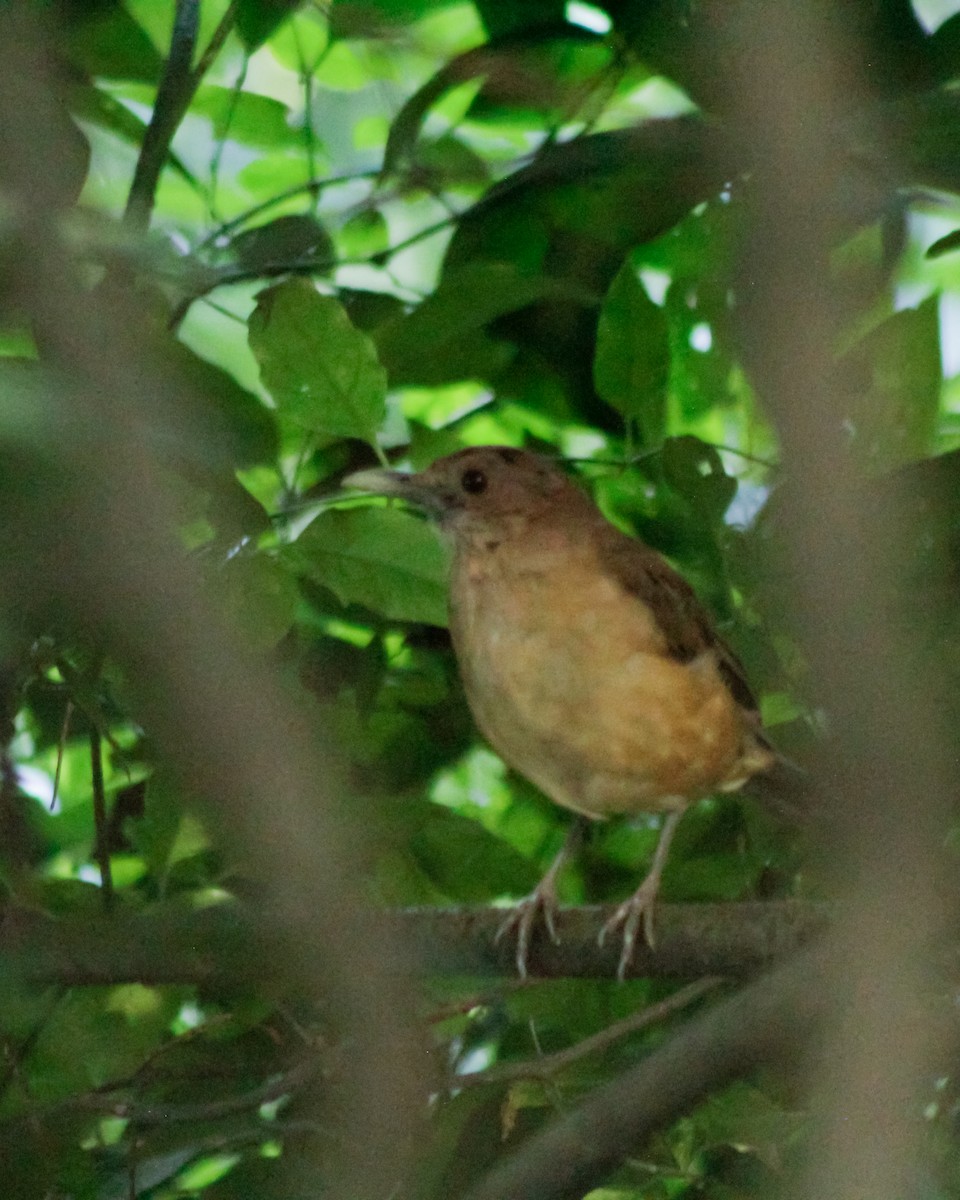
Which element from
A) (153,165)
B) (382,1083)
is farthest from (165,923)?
(153,165)

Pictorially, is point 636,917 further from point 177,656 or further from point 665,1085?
point 177,656

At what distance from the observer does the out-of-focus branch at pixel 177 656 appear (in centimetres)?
84

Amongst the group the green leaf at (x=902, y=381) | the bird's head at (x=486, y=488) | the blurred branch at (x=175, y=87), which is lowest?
the bird's head at (x=486, y=488)

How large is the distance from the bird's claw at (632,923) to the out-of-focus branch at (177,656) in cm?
122

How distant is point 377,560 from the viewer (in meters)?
2.18

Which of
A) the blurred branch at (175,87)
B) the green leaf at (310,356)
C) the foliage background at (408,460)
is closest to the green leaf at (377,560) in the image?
the foliage background at (408,460)

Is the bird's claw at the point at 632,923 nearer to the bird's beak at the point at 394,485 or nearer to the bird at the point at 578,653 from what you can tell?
the bird at the point at 578,653

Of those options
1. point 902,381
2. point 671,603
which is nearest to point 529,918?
point 671,603

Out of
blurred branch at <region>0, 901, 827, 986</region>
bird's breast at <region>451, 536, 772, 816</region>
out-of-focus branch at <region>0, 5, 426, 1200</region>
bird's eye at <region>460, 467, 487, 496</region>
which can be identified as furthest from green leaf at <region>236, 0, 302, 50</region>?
out-of-focus branch at <region>0, 5, 426, 1200</region>

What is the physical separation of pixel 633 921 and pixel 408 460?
0.88 meters

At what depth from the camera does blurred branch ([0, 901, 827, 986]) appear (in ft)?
5.08

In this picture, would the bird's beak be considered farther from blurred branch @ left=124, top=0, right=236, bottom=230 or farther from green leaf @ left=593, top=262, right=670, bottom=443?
blurred branch @ left=124, top=0, right=236, bottom=230

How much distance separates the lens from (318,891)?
89cm

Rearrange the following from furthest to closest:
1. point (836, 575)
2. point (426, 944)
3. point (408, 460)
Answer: point (408, 460), point (426, 944), point (836, 575)
